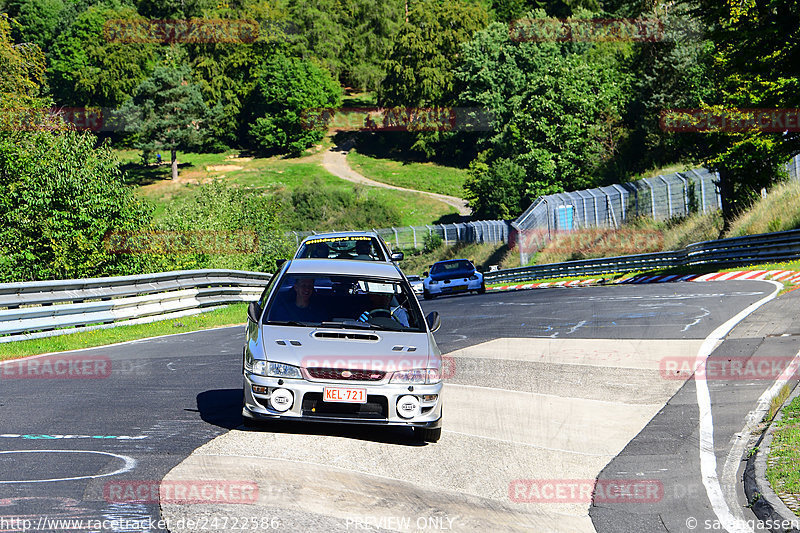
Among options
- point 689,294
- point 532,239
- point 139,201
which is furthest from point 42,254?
point 532,239

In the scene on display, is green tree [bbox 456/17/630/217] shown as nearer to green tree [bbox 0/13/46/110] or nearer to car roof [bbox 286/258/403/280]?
green tree [bbox 0/13/46/110]

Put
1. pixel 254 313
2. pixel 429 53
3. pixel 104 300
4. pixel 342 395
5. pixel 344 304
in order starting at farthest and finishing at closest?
pixel 429 53, pixel 104 300, pixel 344 304, pixel 254 313, pixel 342 395

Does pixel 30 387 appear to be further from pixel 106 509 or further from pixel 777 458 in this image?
pixel 777 458

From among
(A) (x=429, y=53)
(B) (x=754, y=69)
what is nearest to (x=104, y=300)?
(B) (x=754, y=69)

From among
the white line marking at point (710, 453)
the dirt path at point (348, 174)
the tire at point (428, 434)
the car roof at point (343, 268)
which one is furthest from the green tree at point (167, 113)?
the tire at point (428, 434)

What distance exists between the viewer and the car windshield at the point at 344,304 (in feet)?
28.0

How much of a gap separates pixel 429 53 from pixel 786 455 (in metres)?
101

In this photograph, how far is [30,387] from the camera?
10.9 m

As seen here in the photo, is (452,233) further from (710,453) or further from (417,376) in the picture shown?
(417,376)

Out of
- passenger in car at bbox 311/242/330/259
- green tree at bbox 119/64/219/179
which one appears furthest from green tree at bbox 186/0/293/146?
passenger in car at bbox 311/242/330/259

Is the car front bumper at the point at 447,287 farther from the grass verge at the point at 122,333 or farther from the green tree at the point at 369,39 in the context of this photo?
the green tree at the point at 369,39

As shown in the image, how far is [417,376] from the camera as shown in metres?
7.89

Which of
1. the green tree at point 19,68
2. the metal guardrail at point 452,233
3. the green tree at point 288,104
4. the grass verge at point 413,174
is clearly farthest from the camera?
Answer: the green tree at point 288,104

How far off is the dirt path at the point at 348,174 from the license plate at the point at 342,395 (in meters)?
73.9
